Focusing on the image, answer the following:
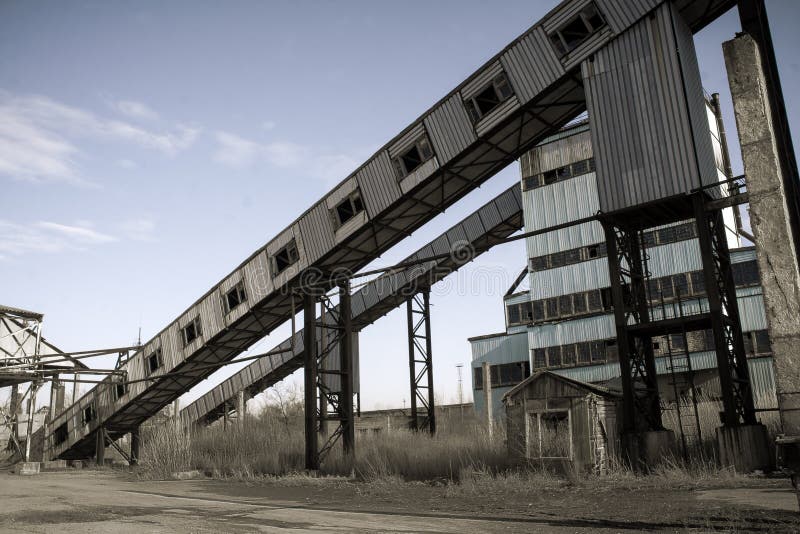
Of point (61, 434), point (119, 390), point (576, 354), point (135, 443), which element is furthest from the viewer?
point (576, 354)

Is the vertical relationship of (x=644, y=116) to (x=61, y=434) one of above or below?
above

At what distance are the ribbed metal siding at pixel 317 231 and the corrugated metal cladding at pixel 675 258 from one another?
17.3m

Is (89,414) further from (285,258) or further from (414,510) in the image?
(414,510)

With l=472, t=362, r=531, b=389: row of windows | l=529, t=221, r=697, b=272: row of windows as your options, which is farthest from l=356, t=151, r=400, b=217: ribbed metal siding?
l=472, t=362, r=531, b=389: row of windows

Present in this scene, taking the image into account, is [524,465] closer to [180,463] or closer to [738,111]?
[738,111]

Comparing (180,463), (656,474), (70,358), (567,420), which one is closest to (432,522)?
(656,474)

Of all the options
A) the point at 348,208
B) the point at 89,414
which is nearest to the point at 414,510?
the point at 348,208

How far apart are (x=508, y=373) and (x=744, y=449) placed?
22.4 meters

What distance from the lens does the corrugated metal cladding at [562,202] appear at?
30375 mm

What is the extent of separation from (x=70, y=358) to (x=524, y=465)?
20.4 meters

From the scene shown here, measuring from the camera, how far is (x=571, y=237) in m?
31.2

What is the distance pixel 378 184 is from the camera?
665 inches

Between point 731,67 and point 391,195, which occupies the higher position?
point 391,195

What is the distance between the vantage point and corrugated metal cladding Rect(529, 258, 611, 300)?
1185 inches
